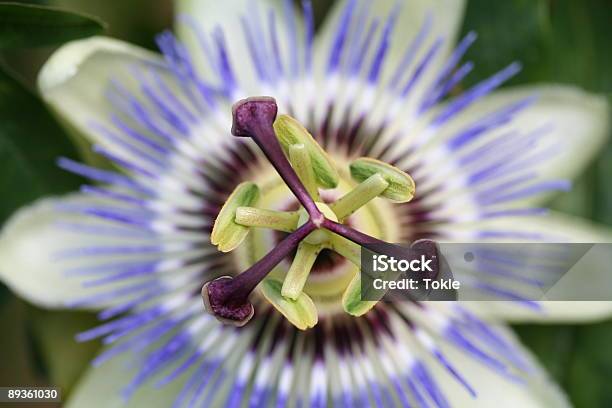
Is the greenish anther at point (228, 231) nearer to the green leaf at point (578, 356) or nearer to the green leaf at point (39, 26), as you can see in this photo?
the green leaf at point (39, 26)

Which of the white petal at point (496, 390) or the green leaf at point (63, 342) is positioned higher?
the green leaf at point (63, 342)

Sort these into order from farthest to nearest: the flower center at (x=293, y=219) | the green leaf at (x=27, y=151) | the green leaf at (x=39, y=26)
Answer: the green leaf at (x=27, y=151) < the green leaf at (x=39, y=26) < the flower center at (x=293, y=219)

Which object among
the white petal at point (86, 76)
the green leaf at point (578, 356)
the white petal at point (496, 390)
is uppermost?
the white petal at point (86, 76)

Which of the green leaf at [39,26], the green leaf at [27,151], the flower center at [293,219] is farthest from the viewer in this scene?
the green leaf at [27,151]

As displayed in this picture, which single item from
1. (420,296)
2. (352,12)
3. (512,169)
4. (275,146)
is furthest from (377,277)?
(352,12)

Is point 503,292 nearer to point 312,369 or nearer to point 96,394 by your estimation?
point 312,369

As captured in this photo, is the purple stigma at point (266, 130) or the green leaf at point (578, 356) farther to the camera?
the green leaf at point (578, 356)

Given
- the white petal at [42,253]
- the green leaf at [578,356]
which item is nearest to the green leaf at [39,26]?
the white petal at [42,253]
